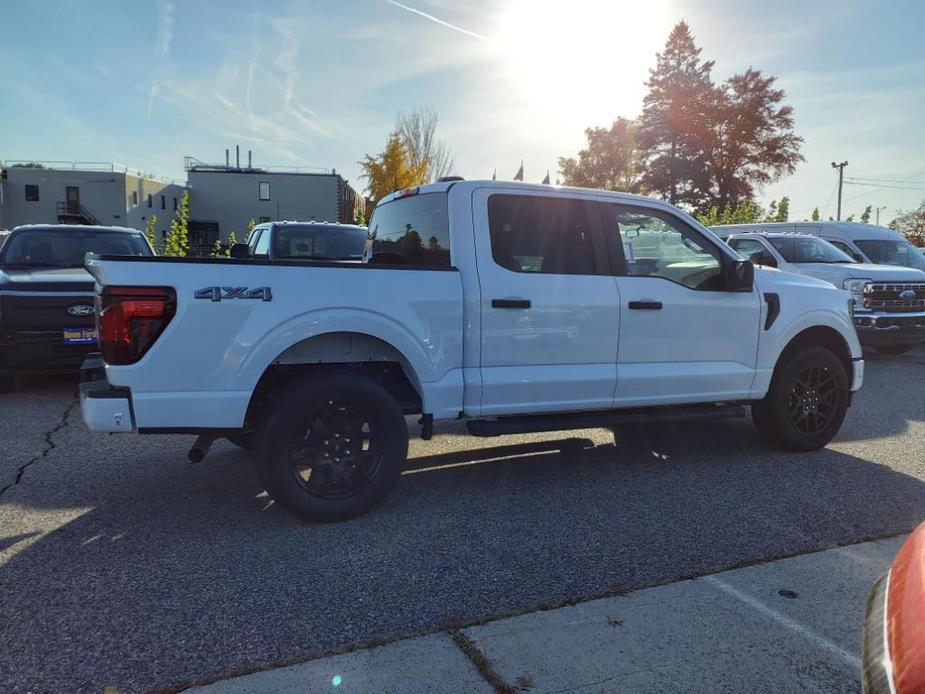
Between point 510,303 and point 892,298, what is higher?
point 510,303

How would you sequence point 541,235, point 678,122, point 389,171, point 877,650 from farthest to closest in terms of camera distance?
1. point 678,122
2. point 389,171
3. point 541,235
4. point 877,650

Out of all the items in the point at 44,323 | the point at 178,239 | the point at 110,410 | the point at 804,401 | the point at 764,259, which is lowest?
the point at 804,401

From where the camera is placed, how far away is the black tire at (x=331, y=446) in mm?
3822

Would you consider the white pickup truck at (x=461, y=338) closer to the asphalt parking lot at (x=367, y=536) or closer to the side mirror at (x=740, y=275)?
the side mirror at (x=740, y=275)

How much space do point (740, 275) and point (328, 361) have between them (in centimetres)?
304

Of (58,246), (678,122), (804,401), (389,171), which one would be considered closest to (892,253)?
(804,401)

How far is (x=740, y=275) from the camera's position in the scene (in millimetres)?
5016

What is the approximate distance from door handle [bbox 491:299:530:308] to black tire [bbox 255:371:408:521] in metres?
0.89

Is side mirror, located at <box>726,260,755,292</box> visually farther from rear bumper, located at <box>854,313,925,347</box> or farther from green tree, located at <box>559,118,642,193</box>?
green tree, located at <box>559,118,642,193</box>

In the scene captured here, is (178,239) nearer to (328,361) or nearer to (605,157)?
(328,361)

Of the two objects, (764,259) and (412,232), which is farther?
(764,259)

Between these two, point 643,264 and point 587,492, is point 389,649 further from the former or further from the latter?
point 643,264

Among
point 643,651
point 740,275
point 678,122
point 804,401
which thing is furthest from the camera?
point 678,122

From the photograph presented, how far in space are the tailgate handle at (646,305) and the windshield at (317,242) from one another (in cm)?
606
